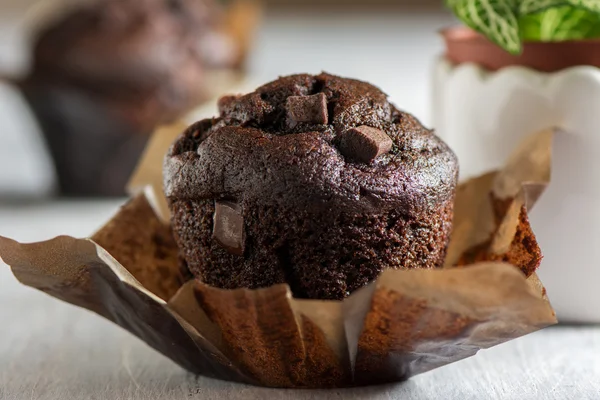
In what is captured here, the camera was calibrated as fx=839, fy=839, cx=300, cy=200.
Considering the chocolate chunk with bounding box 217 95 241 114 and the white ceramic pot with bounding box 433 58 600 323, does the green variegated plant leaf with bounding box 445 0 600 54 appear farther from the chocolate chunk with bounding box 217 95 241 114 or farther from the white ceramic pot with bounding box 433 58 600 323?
the chocolate chunk with bounding box 217 95 241 114

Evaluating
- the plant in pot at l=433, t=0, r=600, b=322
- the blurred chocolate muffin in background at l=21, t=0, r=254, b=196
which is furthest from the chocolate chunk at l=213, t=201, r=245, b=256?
the blurred chocolate muffin in background at l=21, t=0, r=254, b=196

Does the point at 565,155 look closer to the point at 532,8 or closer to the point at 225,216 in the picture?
the point at 532,8

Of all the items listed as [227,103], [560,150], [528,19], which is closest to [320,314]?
[227,103]

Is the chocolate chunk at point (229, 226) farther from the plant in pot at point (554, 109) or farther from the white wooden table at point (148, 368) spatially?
the plant in pot at point (554, 109)

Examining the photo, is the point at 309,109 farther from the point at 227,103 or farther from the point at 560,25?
the point at 560,25

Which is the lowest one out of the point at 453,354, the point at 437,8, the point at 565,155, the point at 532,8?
the point at 437,8

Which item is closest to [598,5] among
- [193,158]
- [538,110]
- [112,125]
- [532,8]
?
[532,8]

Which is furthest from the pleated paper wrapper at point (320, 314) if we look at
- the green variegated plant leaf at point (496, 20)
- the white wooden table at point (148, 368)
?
the green variegated plant leaf at point (496, 20)

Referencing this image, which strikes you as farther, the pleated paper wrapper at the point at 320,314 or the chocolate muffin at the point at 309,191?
the chocolate muffin at the point at 309,191
